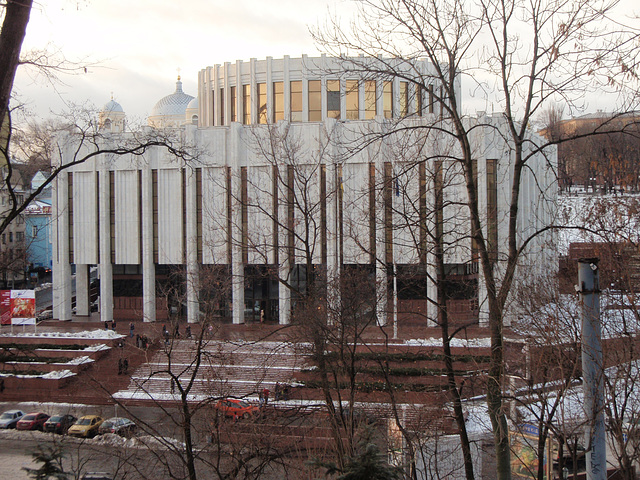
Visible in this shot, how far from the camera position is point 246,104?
40250 millimetres

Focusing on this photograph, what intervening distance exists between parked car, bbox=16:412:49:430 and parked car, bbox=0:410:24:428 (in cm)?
55

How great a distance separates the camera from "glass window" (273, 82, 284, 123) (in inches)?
1544

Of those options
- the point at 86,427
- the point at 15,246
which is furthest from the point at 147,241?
the point at 15,246

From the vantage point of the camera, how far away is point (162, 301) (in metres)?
37.8

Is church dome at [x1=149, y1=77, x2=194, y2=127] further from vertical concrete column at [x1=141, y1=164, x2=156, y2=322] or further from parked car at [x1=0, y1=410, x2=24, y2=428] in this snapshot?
parked car at [x1=0, y1=410, x2=24, y2=428]

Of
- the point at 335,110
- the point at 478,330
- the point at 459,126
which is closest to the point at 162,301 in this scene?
the point at 335,110

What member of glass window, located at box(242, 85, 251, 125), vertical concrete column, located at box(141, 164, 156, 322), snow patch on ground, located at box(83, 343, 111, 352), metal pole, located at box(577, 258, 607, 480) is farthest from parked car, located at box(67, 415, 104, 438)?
glass window, located at box(242, 85, 251, 125)

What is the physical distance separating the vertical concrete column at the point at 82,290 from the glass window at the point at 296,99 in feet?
60.8

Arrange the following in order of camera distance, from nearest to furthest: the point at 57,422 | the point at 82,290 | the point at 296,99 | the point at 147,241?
the point at 57,422
the point at 147,241
the point at 296,99
the point at 82,290

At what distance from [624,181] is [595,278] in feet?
7.94

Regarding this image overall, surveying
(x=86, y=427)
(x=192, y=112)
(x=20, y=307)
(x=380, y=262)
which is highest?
(x=192, y=112)

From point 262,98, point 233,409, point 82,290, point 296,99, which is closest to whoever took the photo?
point 233,409

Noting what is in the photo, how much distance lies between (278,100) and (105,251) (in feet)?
52.1

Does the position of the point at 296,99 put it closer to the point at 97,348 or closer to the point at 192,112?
the point at 192,112
